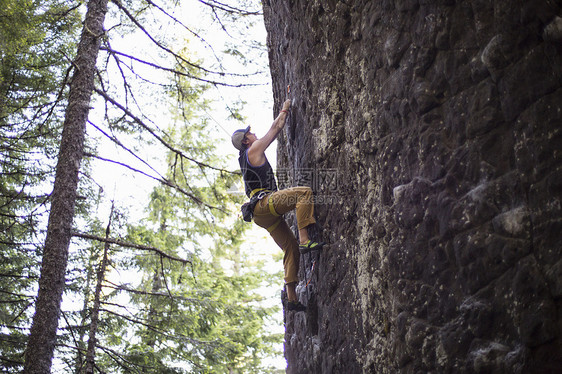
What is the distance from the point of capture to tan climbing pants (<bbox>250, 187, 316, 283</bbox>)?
5.25 meters

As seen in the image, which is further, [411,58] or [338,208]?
[338,208]

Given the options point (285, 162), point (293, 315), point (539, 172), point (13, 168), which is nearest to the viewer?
point (539, 172)

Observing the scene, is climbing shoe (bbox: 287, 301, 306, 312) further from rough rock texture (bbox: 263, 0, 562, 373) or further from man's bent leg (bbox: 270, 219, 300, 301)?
rough rock texture (bbox: 263, 0, 562, 373)

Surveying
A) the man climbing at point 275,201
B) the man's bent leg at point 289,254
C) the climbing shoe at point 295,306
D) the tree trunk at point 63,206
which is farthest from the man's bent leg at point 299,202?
the tree trunk at point 63,206

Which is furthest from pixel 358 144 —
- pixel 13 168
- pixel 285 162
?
pixel 13 168

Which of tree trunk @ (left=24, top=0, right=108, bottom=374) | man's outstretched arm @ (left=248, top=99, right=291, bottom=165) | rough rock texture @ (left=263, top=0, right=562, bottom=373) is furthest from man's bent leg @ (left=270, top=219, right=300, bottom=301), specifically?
tree trunk @ (left=24, top=0, right=108, bottom=374)

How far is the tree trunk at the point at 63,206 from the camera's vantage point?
636 cm

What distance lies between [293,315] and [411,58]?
12.1ft

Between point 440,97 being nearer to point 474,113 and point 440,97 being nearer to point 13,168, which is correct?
point 474,113

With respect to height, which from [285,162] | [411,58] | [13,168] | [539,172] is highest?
[13,168]

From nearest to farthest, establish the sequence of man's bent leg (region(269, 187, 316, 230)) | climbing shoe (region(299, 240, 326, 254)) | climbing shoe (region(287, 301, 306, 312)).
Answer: climbing shoe (region(299, 240, 326, 254))
man's bent leg (region(269, 187, 316, 230))
climbing shoe (region(287, 301, 306, 312))

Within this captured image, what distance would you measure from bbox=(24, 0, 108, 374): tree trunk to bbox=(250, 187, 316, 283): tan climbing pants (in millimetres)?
2963

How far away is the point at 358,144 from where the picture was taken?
15.5 feet

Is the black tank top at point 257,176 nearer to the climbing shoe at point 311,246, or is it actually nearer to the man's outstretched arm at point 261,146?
the man's outstretched arm at point 261,146
